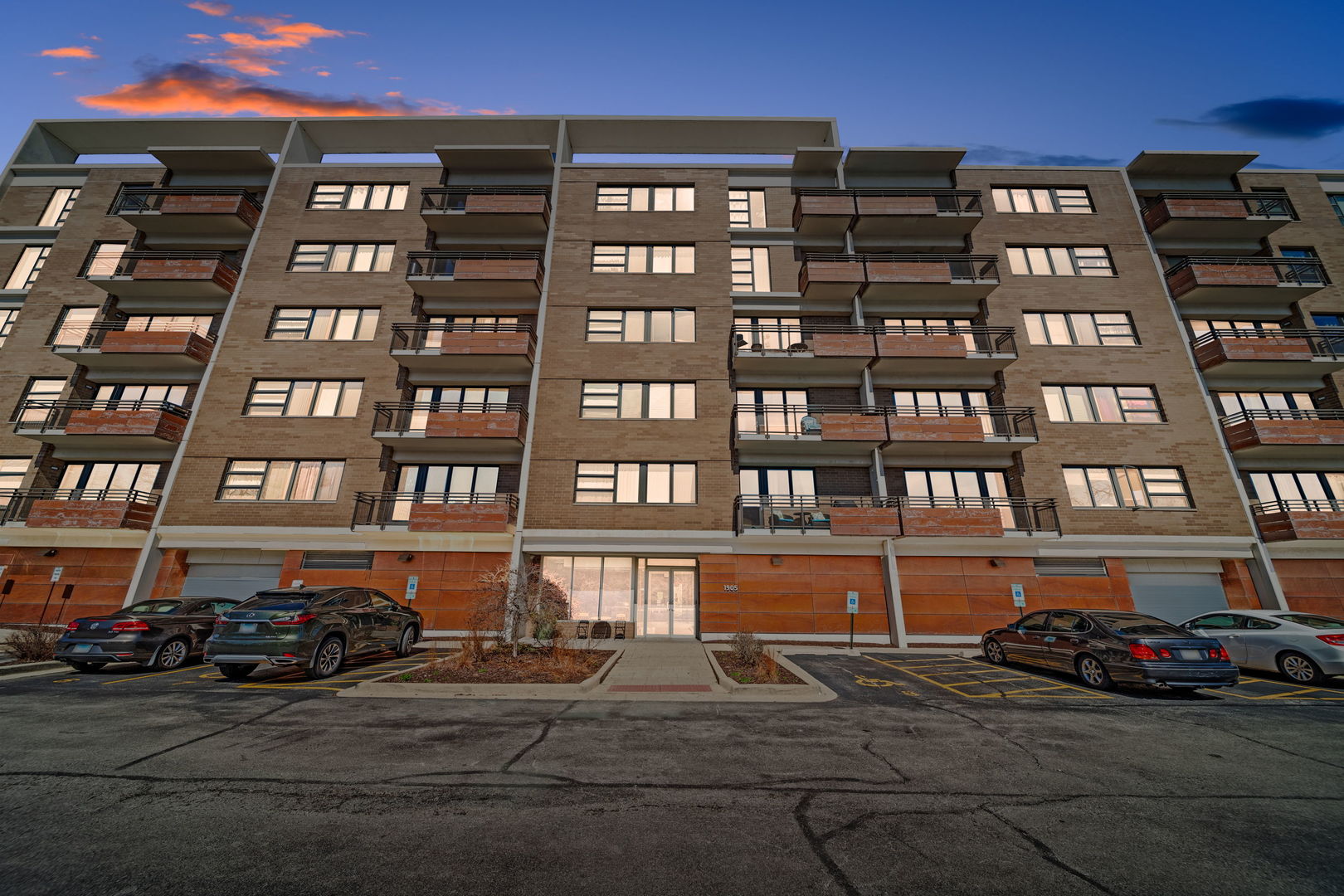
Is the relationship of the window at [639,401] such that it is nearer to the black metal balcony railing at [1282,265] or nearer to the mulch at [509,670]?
the mulch at [509,670]

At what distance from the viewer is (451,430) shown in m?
19.3

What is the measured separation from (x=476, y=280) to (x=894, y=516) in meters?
18.7

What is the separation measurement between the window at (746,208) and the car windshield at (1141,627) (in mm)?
19479

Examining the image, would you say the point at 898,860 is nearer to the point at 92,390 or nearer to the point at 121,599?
the point at 121,599

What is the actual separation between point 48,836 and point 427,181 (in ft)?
87.3

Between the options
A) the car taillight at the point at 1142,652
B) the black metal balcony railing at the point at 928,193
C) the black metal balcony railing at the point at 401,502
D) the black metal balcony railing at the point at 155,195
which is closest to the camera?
the car taillight at the point at 1142,652

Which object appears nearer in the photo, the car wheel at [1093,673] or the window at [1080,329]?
the car wheel at [1093,673]

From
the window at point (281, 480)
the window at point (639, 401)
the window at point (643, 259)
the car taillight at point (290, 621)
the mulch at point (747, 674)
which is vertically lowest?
the mulch at point (747, 674)

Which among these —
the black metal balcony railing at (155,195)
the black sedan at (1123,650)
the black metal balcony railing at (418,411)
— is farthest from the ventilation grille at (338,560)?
the black sedan at (1123,650)

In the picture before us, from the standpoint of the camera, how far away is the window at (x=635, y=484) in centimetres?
1961

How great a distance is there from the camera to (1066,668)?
11.3m

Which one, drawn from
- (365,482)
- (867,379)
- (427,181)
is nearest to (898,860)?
(867,379)

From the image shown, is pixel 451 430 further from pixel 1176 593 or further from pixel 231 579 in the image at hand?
pixel 1176 593

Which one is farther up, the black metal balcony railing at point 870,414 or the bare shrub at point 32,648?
the black metal balcony railing at point 870,414
